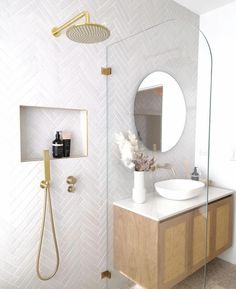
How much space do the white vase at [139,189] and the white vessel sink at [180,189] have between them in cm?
17

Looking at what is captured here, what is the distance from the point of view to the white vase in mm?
1814

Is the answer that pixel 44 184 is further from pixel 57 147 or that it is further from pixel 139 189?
pixel 139 189

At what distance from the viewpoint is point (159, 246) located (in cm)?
162

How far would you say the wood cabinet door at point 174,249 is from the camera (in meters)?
1.57

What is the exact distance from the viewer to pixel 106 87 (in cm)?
192

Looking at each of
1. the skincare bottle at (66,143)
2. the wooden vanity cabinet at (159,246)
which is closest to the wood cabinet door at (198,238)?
the wooden vanity cabinet at (159,246)

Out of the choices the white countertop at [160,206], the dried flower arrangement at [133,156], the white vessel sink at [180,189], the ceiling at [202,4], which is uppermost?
the ceiling at [202,4]

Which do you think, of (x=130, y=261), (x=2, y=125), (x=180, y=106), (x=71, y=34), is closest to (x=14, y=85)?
(x=2, y=125)

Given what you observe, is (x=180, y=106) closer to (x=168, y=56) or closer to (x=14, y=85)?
(x=168, y=56)

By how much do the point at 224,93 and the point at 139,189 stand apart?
145 centimetres

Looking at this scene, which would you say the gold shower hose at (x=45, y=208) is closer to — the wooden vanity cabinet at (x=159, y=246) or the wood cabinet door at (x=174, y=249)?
the wooden vanity cabinet at (x=159, y=246)

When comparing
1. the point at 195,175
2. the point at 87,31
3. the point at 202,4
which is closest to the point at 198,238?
the point at 195,175

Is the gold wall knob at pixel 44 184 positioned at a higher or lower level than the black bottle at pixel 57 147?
lower

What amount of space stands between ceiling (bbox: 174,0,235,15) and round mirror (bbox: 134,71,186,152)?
114cm
